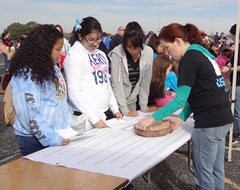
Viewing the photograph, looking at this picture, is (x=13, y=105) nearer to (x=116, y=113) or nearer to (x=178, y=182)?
(x=116, y=113)

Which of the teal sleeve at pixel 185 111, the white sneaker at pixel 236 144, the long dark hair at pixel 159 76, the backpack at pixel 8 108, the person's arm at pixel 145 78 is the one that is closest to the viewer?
the backpack at pixel 8 108

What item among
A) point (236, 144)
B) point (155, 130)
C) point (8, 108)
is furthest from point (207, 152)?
point (236, 144)

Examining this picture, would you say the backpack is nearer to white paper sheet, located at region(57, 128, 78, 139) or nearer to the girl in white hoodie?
white paper sheet, located at region(57, 128, 78, 139)

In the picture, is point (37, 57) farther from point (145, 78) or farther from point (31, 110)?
point (145, 78)

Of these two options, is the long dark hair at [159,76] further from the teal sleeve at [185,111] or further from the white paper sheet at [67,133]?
the white paper sheet at [67,133]

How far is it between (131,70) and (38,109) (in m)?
1.21

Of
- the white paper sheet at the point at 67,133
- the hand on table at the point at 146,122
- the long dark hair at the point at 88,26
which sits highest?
the long dark hair at the point at 88,26

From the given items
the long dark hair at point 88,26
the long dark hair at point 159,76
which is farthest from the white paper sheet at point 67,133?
the long dark hair at point 159,76

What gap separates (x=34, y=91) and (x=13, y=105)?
140 mm

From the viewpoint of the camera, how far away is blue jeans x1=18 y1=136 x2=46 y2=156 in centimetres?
158

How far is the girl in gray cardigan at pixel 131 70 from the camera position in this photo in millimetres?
2377

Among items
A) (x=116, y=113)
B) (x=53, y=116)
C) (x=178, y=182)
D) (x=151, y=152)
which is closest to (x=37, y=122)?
(x=53, y=116)

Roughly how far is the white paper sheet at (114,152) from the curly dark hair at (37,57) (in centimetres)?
40

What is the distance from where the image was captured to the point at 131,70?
254cm
